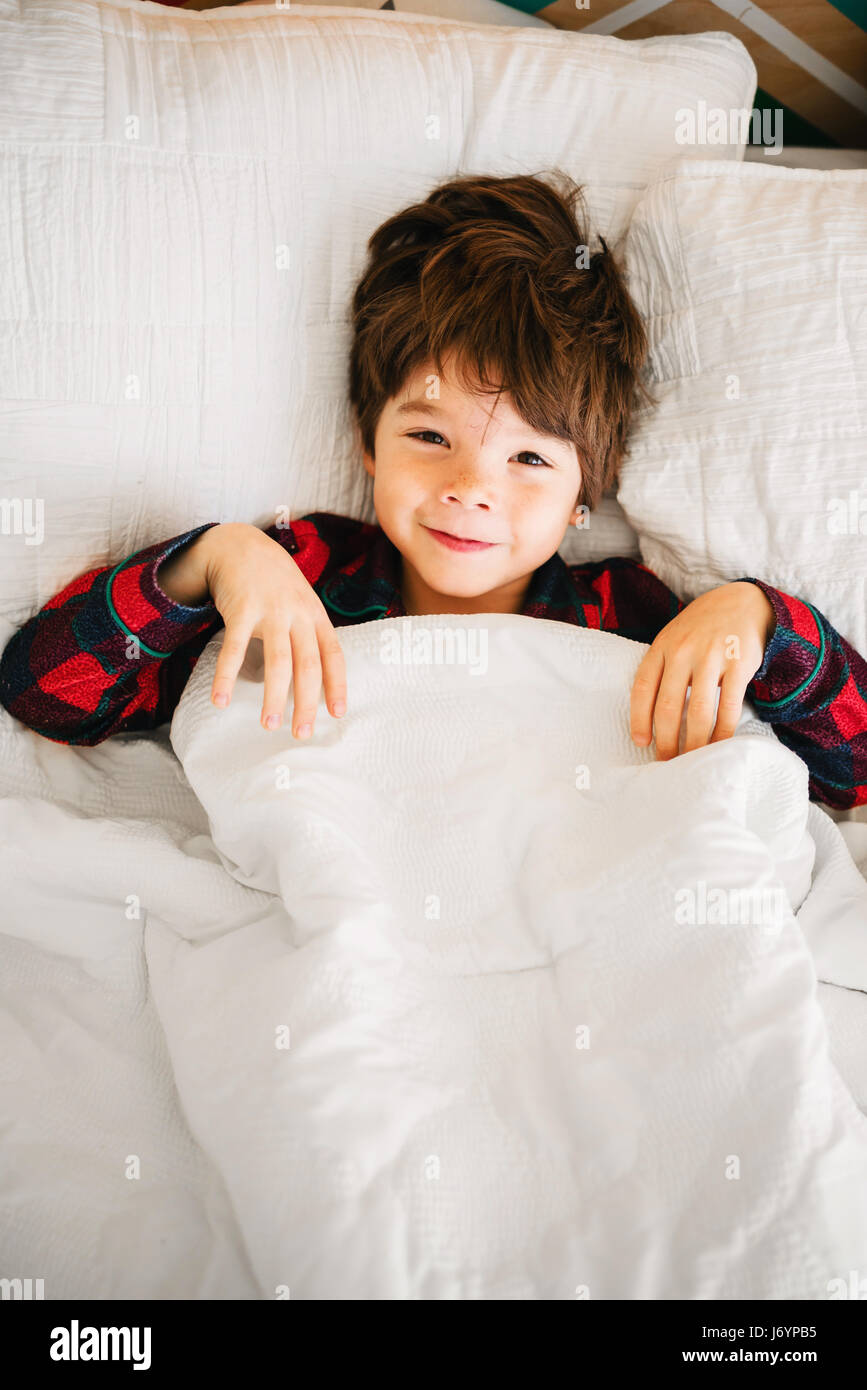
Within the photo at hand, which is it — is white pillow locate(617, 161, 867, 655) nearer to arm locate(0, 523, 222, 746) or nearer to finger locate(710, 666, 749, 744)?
finger locate(710, 666, 749, 744)

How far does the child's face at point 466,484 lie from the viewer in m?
0.95

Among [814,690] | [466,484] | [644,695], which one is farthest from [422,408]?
[814,690]

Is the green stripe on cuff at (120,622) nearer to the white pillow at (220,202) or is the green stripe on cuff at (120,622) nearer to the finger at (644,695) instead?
the white pillow at (220,202)

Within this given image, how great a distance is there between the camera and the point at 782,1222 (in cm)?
61

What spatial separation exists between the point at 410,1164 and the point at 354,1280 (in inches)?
2.9

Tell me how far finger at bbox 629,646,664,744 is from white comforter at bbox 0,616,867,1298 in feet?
0.04

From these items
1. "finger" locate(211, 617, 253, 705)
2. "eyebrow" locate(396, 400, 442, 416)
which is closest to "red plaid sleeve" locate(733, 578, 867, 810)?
"eyebrow" locate(396, 400, 442, 416)

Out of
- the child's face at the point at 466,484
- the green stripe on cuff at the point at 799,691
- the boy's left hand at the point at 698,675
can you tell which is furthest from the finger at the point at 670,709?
the child's face at the point at 466,484

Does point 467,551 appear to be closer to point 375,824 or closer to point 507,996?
point 375,824

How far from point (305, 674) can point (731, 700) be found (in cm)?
37

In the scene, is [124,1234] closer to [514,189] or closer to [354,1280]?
[354,1280]

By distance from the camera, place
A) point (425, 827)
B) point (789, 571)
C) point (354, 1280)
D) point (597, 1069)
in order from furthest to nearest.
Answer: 1. point (789, 571)
2. point (425, 827)
3. point (597, 1069)
4. point (354, 1280)

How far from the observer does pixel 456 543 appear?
3.19 ft
